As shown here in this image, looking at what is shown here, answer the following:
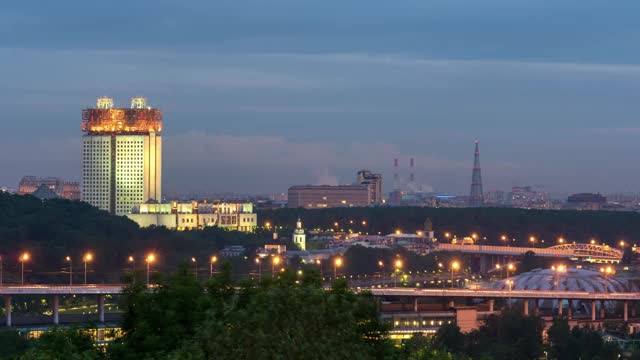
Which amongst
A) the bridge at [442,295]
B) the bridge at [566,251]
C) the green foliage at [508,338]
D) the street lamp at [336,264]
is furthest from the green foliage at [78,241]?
the green foliage at [508,338]

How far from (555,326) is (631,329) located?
44.0 ft

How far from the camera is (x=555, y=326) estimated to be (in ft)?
286

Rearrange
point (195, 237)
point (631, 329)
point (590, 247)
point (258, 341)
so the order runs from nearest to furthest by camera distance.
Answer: point (258, 341) → point (631, 329) → point (195, 237) → point (590, 247)

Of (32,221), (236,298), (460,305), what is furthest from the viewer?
(32,221)

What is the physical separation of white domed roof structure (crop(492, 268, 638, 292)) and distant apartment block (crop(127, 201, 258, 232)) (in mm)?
58797

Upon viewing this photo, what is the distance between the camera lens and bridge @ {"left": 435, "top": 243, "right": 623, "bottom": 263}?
170 meters

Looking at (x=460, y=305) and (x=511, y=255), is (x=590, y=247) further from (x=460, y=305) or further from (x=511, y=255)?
(x=460, y=305)

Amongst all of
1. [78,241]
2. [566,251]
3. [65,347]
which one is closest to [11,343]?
[65,347]

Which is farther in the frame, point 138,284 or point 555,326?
point 555,326

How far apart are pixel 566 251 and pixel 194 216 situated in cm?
4014

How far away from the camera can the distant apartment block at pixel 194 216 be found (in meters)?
183

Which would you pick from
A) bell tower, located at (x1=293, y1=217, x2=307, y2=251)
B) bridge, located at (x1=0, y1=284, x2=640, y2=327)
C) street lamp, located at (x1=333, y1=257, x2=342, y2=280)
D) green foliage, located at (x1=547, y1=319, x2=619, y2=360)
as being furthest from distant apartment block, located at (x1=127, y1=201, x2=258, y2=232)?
green foliage, located at (x1=547, y1=319, x2=619, y2=360)

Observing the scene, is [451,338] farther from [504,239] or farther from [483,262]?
[504,239]

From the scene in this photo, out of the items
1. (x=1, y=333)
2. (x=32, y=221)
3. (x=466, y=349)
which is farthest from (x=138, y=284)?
(x=32, y=221)
